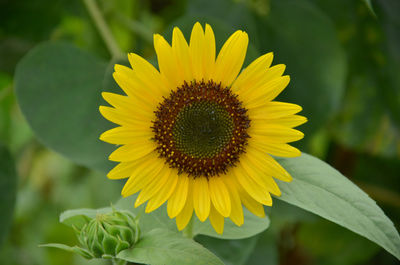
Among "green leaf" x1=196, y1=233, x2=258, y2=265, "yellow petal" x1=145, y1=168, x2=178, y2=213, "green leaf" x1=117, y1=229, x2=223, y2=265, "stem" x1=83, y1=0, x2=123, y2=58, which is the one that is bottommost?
"green leaf" x1=196, y1=233, x2=258, y2=265

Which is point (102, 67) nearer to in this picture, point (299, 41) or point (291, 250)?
point (299, 41)

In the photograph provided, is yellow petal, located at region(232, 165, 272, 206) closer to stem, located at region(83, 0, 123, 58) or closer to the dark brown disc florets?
the dark brown disc florets

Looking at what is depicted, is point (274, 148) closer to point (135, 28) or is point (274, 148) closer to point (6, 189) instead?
point (6, 189)

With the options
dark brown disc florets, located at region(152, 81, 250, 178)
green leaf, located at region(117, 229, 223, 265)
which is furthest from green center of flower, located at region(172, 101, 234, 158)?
green leaf, located at region(117, 229, 223, 265)

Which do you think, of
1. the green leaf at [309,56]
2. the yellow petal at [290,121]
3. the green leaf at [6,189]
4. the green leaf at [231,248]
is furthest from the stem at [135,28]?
the yellow petal at [290,121]

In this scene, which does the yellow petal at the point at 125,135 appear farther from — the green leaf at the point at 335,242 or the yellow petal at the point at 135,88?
the green leaf at the point at 335,242

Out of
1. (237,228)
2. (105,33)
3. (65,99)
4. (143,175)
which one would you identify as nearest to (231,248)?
(237,228)
